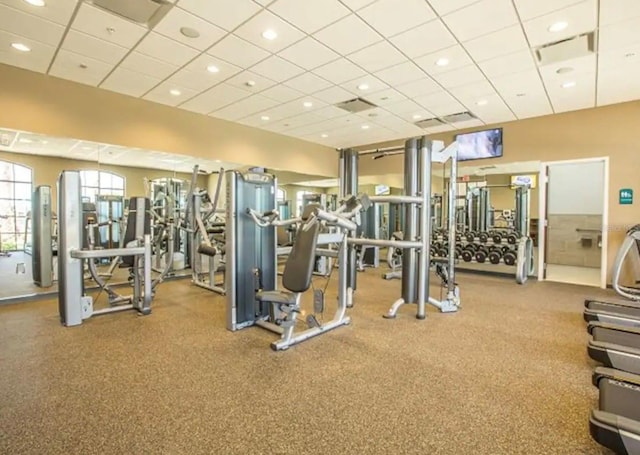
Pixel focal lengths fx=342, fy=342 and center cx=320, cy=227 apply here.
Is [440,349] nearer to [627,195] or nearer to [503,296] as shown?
[503,296]

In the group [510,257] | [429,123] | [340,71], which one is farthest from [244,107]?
[510,257]

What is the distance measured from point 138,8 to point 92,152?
3.04 m

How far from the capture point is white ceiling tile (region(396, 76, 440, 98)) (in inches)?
191

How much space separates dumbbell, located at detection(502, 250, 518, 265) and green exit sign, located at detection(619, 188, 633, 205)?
1.84 meters

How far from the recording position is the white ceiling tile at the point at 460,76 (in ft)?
14.6

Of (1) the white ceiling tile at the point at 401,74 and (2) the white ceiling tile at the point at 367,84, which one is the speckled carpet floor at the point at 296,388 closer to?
(1) the white ceiling tile at the point at 401,74

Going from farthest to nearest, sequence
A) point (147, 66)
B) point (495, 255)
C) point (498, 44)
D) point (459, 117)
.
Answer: point (495, 255)
point (459, 117)
point (147, 66)
point (498, 44)

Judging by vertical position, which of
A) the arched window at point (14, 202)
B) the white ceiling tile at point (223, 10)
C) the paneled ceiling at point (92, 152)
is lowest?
the arched window at point (14, 202)

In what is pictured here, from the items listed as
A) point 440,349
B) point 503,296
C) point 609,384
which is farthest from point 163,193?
point 609,384

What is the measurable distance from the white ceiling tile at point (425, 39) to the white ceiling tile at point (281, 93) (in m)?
1.94

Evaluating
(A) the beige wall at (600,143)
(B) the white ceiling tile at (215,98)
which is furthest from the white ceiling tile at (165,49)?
(A) the beige wall at (600,143)

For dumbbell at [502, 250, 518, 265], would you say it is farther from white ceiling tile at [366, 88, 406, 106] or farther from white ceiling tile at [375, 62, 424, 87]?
white ceiling tile at [375, 62, 424, 87]

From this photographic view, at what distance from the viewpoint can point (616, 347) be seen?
2578 mm

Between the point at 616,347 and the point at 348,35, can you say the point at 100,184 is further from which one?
the point at 616,347
